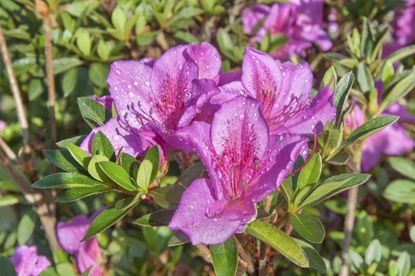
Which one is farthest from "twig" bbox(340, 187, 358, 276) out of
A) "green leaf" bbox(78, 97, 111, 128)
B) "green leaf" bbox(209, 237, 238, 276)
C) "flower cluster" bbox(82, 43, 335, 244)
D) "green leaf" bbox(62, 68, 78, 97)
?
"green leaf" bbox(62, 68, 78, 97)

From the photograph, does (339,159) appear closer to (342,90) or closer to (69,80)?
(342,90)

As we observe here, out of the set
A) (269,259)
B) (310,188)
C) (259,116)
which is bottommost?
(269,259)

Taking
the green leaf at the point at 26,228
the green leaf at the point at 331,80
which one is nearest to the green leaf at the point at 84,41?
the green leaf at the point at 26,228

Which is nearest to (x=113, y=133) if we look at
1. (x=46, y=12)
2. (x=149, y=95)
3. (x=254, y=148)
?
(x=149, y=95)

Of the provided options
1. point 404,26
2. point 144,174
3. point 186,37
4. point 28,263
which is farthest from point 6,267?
point 404,26

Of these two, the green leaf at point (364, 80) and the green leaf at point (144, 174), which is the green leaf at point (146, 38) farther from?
the green leaf at point (144, 174)

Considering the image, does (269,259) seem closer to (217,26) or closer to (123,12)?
(123,12)
